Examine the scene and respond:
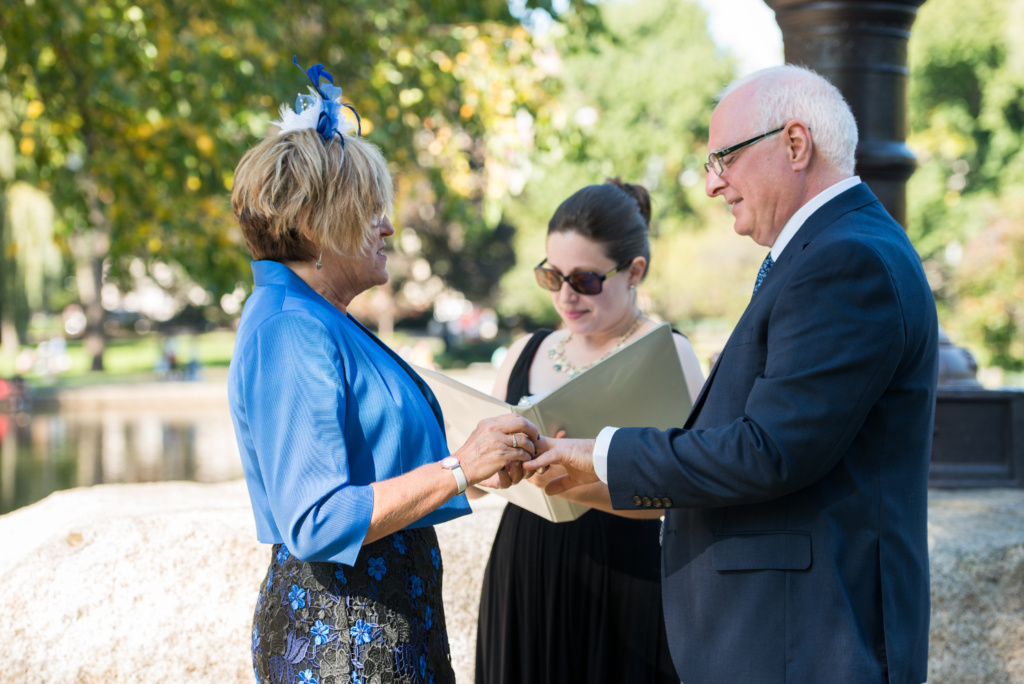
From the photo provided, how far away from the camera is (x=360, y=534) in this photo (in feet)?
5.90

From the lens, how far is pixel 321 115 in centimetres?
204

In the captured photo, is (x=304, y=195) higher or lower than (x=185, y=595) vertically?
higher

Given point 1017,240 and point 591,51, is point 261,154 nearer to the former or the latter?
point 591,51

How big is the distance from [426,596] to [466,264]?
35.3m

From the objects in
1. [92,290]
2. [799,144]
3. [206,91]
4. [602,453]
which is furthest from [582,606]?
[92,290]

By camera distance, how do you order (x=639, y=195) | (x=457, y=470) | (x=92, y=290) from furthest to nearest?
(x=92, y=290) → (x=639, y=195) → (x=457, y=470)

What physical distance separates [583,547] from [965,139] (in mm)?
34220

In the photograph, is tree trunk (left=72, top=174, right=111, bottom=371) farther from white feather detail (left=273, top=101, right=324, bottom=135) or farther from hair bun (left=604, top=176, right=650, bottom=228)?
white feather detail (left=273, top=101, right=324, bottom=135)

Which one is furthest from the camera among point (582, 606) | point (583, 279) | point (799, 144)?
point (583, 279)

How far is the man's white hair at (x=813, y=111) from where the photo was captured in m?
2.02

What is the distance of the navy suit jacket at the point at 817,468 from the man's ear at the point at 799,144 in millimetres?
122

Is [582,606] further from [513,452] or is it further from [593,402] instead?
[513,452]

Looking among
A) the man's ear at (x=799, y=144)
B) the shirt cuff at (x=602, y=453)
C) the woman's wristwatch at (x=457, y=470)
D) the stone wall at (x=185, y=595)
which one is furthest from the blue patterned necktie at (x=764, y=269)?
the stone wall at (x=185, y=595)

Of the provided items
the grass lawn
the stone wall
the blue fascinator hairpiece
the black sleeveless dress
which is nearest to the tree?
the stone wall
